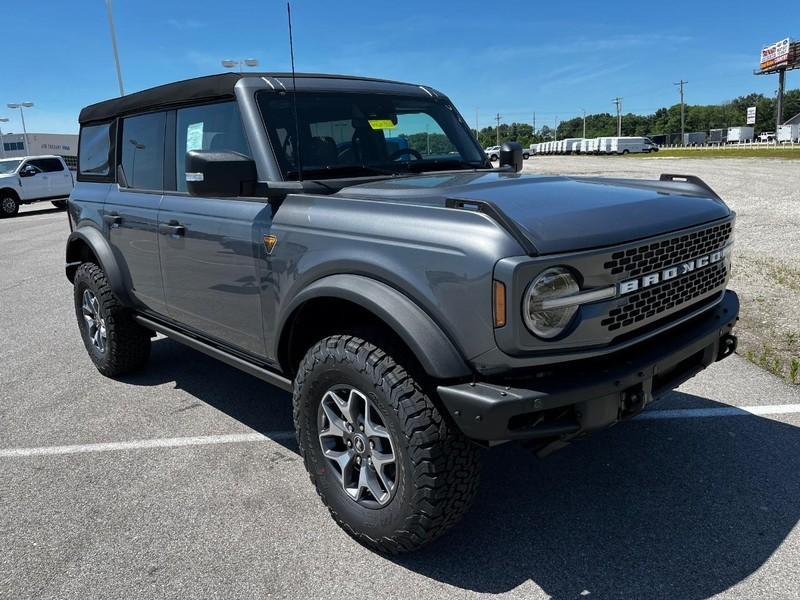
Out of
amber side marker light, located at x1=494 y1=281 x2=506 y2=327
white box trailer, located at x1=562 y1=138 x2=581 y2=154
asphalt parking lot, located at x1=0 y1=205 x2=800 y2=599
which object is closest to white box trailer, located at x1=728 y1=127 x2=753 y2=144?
white box trailer, located at x1=562 y1=138 x2=581 y2=154

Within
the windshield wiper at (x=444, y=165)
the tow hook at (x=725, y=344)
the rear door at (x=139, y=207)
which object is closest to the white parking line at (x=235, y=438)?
the rear door at (x=139, y=207)

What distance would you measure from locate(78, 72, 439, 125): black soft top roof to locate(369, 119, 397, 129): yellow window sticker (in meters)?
0.23

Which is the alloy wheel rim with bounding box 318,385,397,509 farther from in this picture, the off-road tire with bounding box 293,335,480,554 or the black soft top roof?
the black soft top roof

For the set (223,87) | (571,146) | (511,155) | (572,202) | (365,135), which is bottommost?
(572,202)

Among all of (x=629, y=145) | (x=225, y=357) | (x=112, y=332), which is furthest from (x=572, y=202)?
(x=629, y=145)

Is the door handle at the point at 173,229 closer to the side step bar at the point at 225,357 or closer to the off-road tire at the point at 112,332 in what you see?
the side step bar at the point at 225,357

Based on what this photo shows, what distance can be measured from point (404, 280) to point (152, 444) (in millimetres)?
2291

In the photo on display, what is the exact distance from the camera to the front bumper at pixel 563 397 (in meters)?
2.25

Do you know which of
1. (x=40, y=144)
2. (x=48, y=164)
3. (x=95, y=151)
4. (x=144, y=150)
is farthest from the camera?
(x=40, y=144)

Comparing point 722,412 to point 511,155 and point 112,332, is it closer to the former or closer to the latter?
point 511,155

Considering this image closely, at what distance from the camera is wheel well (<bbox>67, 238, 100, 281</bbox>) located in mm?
5051

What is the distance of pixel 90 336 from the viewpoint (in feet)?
17.1

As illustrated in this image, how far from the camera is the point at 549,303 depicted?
226cm

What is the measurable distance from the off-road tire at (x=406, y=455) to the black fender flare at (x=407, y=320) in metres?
0.18
